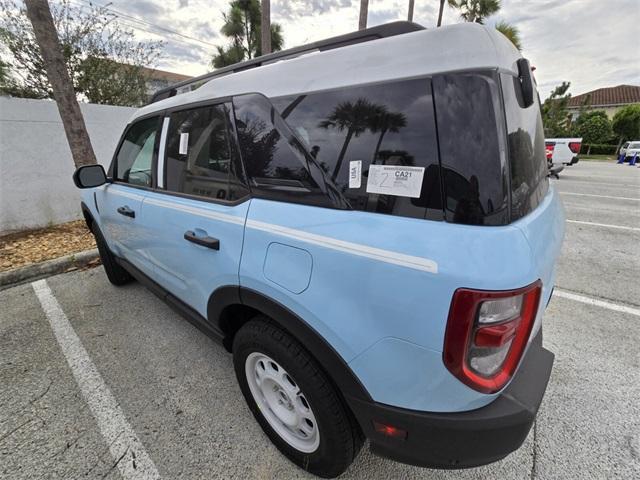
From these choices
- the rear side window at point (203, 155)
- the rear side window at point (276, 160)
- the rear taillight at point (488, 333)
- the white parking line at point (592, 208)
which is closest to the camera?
the rear taillight at point (488, 333)

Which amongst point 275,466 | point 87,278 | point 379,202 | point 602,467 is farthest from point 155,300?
point 602,467

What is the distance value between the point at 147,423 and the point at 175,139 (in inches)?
70.7

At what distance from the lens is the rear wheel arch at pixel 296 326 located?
126cm

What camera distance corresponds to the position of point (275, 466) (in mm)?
1675

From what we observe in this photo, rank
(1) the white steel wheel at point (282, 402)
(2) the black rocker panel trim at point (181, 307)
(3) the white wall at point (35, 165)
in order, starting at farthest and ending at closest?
(3) the white wall at point (35, 165) → (2) the black rocker panel trim at point (181, 307) → (1) the white steel wheel at point (282, 402)

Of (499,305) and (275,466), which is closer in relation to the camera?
(499,305)

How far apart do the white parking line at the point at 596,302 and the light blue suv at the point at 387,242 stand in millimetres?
2281

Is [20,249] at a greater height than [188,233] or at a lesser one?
lesser

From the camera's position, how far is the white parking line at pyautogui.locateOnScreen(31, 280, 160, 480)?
5.49 feet

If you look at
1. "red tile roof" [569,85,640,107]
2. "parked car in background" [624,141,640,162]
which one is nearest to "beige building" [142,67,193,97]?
"parked car in background" [624,141,640,162]

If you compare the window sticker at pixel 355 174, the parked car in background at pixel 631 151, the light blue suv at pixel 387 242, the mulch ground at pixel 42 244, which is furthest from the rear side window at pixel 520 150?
the parked car in background at pixel 631 151

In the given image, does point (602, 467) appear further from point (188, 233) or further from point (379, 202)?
point (188, 233)

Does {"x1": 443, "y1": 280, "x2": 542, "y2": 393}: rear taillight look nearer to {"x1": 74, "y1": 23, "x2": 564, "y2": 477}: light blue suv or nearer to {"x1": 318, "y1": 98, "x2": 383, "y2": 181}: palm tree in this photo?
{"x1": 74, "y1": 23, "x2": 564, "y2": 477}: light blue suv

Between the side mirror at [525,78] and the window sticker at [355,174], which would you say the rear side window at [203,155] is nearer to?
the window sticker at [355,174]
